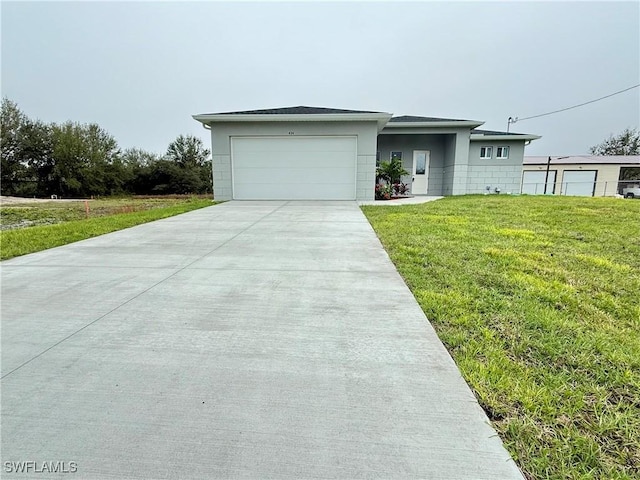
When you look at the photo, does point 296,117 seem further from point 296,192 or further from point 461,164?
point 461,164

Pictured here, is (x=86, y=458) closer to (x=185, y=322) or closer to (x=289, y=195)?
(x=185, y=322)

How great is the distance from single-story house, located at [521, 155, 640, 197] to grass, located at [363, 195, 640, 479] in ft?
68.7

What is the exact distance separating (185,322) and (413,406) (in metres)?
1.78

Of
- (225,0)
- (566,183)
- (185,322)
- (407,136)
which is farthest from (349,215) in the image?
(566,183)

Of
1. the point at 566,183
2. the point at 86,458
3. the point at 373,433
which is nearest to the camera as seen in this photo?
the point at 86,458

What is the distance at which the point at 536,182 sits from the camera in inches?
938

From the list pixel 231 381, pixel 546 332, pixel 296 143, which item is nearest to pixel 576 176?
pixel 296 143

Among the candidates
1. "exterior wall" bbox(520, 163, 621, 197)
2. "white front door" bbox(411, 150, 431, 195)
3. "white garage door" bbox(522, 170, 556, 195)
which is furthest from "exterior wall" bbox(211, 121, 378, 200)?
"exterior wall" bbox(520, 163, 621, 197)

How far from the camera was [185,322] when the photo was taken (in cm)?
259

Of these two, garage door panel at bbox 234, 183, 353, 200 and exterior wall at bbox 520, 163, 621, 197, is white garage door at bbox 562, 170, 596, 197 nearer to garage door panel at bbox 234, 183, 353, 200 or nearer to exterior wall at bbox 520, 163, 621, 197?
exterior wall at bbox 520, 163, 621, 197

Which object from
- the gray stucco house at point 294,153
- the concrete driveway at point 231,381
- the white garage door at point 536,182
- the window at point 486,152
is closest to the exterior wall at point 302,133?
the gray stucco house at point 294,153

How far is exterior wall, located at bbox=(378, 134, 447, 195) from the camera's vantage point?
52.5 feet

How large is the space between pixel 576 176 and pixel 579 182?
0.52 metres

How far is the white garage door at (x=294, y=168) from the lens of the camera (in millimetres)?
12281
